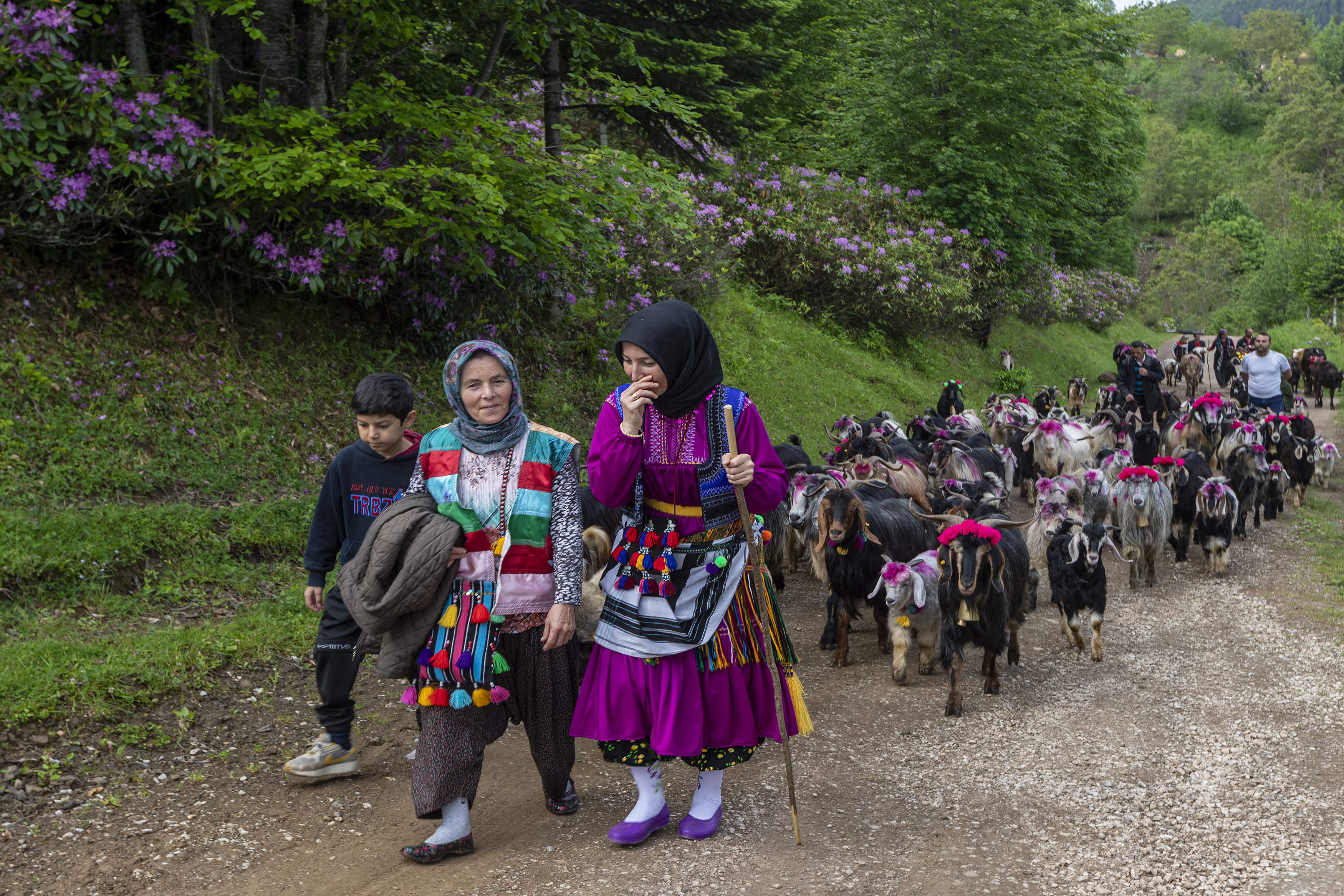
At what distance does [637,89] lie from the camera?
34.7ft

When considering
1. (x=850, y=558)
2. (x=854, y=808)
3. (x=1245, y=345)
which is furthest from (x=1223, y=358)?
(x=854, y=808)

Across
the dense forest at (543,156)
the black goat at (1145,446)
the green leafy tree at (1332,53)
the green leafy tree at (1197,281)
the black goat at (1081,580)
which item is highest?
the green leafy tree at (1332,53)

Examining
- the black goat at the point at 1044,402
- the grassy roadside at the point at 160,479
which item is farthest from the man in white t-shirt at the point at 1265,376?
the grassy roadside at the point at 160,479

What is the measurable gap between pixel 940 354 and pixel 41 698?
21222 millimetres

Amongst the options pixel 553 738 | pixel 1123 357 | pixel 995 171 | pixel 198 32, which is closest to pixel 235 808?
pixel 553 738

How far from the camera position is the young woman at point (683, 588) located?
169 inches

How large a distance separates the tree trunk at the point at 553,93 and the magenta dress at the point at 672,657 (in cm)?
871

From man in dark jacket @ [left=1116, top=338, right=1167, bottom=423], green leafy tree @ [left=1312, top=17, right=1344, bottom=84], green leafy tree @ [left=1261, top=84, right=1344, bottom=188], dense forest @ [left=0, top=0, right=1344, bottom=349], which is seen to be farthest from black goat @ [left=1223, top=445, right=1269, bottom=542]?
green leafy tree @ [left=1312, top=17, right=1344, bottom=84]

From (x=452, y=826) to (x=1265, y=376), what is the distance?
1672 centimetres

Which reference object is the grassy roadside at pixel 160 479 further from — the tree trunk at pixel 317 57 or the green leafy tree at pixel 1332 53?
the green leafy tree at pixel 1332 53

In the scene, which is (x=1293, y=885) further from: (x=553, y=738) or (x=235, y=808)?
(x=235, y=808)

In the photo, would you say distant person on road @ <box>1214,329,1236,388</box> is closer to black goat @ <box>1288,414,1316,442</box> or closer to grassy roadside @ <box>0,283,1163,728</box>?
black goat @ <box>1288,414,1316,442</box>

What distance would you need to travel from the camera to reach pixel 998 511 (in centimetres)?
891

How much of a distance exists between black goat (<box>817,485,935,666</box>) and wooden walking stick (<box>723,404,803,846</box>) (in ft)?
10.6
